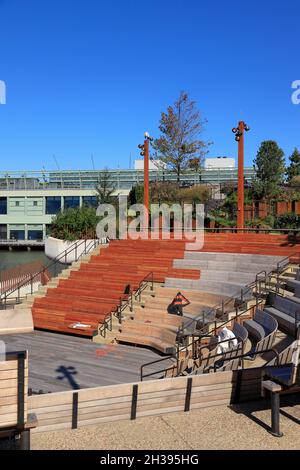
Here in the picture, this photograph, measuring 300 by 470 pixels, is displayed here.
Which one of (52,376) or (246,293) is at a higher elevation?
(246,293)

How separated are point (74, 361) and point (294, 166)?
56.4m

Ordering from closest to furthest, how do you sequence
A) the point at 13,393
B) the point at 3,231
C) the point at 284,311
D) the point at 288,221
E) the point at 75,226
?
1. the point at 13,393
2. the point at 284,311
3. the point at 288,221
4. the point at 75,226
5. the point at 3,231

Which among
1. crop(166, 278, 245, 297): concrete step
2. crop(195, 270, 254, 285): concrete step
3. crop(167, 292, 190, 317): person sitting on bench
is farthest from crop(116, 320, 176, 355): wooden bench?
crop(195, 270, 254, 285): concrete step

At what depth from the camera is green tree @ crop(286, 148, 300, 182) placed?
61312 mm

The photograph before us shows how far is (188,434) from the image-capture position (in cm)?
671

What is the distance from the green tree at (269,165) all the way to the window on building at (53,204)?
32.5 meters

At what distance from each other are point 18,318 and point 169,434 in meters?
5.51

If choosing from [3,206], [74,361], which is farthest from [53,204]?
[74,361]

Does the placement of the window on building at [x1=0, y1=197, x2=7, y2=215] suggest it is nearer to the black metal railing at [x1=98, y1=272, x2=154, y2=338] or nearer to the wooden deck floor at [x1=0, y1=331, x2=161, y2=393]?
the black metal railing at [x1=98, y1=272, x2=154, y2=338]

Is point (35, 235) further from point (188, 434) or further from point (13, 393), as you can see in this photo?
point (13, 393)

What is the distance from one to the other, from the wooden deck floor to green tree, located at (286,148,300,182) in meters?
50.4
